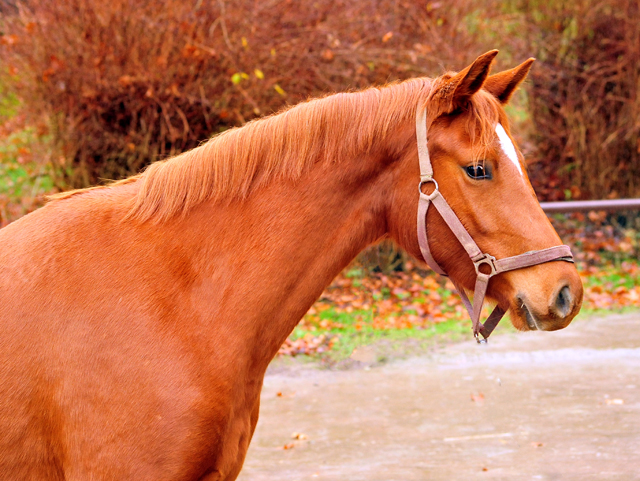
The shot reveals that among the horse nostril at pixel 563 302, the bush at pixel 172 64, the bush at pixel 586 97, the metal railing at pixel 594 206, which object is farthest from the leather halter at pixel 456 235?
the bush at pixel 586 97

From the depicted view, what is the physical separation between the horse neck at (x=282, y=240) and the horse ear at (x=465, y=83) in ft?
0.98

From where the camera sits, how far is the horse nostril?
2115 millimetres

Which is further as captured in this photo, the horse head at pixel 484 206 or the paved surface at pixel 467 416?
the paved surface at pixel 467 416

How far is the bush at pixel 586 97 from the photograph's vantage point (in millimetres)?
9531

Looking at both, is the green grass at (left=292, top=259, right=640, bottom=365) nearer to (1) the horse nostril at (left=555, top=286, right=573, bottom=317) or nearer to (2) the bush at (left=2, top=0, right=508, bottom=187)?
(2) the bush at (left=2, top=0, right=508, bottom=187)

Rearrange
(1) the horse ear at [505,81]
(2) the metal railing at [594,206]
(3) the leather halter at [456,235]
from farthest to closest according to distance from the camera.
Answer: (2) the metal railing at [594,206] < (1) the horse ear at [505,81] < (3) the leather halter at [456,235]

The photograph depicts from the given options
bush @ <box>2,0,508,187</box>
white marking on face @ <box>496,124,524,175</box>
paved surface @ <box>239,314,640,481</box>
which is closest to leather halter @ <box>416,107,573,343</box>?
white marking on face @ <box>496,124,524,175</box>

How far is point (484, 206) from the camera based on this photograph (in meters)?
2.19

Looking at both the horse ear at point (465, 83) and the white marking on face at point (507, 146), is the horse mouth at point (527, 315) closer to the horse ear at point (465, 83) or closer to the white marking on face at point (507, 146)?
the white marking on face at point (507, 146)

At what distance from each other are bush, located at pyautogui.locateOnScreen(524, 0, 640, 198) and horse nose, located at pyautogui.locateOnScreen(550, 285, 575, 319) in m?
8.44

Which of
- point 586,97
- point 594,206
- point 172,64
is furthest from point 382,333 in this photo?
point 586,97

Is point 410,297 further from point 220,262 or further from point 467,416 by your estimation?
point 220,262

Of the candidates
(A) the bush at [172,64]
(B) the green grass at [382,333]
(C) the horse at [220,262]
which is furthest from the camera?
(A) the bush at [172,64]

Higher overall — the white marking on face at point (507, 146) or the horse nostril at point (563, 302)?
the white marking on face at point (507, 146)
